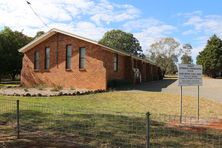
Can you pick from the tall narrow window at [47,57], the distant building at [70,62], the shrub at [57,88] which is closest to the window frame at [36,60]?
the distant building at [70,62]

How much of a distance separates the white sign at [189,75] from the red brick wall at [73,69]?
619 inches

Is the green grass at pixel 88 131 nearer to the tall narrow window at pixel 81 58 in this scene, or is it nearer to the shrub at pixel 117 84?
the shrub at pixel 117 84

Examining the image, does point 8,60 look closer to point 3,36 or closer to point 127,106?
point 3,36

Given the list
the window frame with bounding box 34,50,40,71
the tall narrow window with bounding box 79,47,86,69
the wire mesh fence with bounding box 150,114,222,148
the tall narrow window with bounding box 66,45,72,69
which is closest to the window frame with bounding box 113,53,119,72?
the tall narrow window with bounding box 79,47,86,69

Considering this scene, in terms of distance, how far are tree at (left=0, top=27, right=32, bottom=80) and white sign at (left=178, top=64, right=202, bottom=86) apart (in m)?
39.4

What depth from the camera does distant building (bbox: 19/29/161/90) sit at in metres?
30.9

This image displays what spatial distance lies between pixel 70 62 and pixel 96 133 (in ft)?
72.9

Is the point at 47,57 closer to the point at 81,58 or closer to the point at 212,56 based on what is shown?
the point at 81,58

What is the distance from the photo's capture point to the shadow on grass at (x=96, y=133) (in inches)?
370

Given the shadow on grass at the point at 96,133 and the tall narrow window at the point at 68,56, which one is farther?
the tall narrow window at the point at 68,56

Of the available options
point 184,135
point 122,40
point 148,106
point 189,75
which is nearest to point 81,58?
point 148,106

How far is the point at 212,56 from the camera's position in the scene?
261 feet

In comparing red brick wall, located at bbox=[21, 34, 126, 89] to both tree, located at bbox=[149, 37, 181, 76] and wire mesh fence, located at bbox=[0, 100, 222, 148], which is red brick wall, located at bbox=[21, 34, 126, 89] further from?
tree, located at bbox=[149, 37, 181, 76]

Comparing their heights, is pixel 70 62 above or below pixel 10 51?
below
